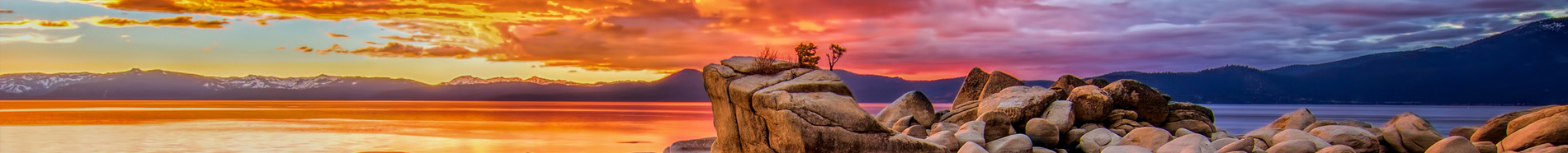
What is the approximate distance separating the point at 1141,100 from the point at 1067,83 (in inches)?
105

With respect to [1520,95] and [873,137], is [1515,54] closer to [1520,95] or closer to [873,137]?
[1520,95]

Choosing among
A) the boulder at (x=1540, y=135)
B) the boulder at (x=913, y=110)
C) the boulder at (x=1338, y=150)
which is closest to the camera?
the boulder at (x=1338, y=150)

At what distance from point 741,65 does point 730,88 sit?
51 cm

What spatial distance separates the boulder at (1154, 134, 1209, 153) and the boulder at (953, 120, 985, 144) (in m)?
2.99

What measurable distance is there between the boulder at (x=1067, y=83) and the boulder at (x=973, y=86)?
72.2 inches

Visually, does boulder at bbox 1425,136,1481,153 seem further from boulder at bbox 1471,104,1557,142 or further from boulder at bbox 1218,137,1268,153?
boulder at bbox 1471,104,1557,142

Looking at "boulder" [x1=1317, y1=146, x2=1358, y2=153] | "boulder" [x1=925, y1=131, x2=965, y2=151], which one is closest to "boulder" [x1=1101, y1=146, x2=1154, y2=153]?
"boulder" [x1=925, y1=131, x2=965, y2=151]

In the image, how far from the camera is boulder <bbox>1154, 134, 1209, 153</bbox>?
1800cm

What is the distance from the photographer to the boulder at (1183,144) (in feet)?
59.1

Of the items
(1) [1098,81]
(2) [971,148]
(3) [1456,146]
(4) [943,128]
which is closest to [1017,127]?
(4) [943,128]

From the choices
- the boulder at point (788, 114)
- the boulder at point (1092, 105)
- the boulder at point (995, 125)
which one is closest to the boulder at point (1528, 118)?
the boulder at point (1092, 105)

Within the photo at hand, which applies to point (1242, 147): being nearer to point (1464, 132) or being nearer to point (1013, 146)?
point (1013, 146)

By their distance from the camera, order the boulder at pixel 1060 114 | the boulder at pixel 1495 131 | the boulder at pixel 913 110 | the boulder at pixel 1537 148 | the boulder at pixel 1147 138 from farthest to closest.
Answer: the boulder at pixel 913 110 < the boulder at pixel 1060 114 < the boulder at pixel 1495 131 < the boulder at pixel 1147 138 < the boulder at pixel 1537 148

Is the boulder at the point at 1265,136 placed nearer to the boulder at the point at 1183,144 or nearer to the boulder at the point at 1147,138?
the boulder at the point at 1183,144
